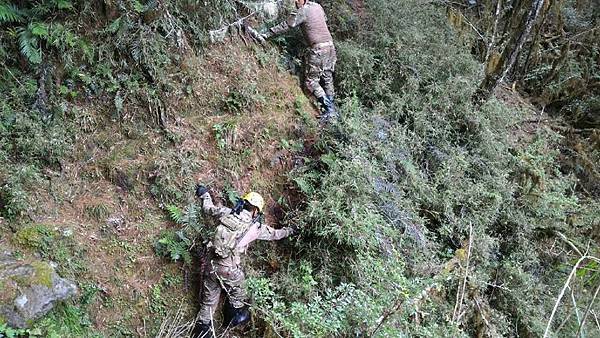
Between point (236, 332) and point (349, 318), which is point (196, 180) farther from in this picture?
point (349, 318)

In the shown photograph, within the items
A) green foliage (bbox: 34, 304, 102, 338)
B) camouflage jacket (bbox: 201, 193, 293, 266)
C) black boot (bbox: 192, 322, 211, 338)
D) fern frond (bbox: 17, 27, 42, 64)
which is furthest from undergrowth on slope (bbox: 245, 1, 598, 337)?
fern frond (bbox: 17, 27, 42, 64)

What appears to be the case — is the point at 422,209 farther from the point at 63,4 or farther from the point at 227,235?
the point at 63,4

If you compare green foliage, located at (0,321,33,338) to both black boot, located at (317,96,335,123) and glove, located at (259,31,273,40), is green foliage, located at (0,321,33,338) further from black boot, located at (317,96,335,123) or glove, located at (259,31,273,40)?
glove, located at (259,31,273,40)

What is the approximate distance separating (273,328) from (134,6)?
14.9ft

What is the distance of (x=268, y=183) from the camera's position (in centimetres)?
664

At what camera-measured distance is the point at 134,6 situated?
6.07 m

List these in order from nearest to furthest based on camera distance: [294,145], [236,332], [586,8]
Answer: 1. [236,332]
2. [294,145]
3. [586,8]

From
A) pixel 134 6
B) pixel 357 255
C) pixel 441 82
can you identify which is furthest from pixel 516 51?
pixel 134 6

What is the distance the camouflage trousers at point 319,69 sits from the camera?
793 cm

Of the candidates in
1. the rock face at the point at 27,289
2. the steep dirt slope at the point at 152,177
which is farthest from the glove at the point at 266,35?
the rock face at the point at 27,289

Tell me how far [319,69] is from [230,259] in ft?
13.1

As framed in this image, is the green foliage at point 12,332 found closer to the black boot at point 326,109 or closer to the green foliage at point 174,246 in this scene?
the green foliage at point 174,246

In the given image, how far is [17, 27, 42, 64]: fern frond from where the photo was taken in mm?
5430

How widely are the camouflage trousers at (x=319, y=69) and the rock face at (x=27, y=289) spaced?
4.97 meters
